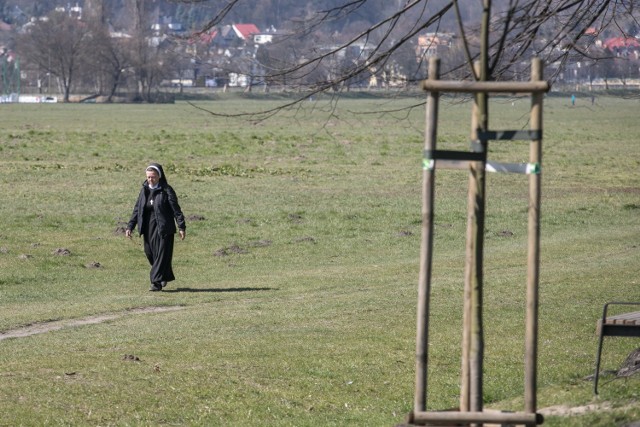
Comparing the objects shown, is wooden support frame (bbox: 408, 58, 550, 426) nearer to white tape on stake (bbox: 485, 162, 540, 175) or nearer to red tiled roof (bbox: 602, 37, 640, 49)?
white tape on stake (bbox: 485, 162, 540, 175)

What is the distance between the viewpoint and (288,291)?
637 inches

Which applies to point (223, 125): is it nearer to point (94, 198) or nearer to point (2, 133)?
point (2, 133)

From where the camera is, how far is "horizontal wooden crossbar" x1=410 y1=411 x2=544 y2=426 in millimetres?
6105

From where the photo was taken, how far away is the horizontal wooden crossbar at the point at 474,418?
240 inches

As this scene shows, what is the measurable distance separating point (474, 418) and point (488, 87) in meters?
1.73

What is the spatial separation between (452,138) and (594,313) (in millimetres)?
38103

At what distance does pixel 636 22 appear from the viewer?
11.5 meters

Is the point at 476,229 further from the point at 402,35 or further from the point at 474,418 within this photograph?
the point at 402,35

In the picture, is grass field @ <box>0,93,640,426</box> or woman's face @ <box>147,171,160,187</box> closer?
grass field @ <box>0,93,640,426</box>

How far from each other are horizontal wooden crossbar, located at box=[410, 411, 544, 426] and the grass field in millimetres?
1204

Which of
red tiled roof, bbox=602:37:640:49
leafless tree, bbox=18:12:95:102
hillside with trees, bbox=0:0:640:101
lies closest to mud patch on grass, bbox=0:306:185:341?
hillside with trees, bbox=0:0:640:101

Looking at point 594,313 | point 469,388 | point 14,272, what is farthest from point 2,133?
point 469,388

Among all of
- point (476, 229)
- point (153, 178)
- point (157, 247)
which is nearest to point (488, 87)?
point (476, 229)

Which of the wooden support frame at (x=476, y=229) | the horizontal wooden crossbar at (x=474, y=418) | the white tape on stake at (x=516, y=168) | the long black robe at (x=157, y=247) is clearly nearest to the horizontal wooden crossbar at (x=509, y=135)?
the wooden support frame at (x=476, y=229)
